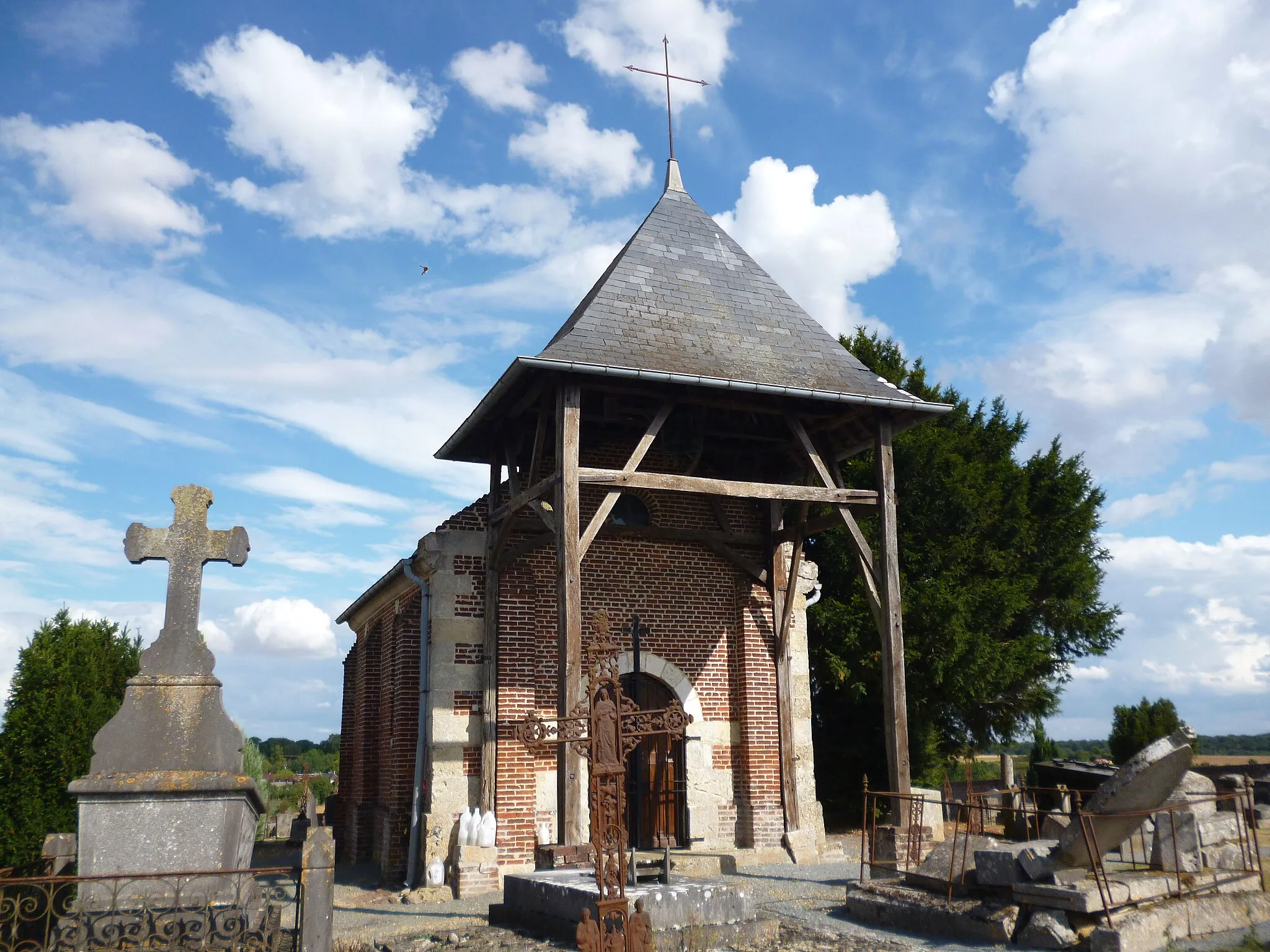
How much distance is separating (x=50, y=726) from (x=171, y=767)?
393 cm

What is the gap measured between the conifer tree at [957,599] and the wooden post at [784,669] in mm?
3968

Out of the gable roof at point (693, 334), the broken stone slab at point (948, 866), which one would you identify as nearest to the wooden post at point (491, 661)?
the gable roof at point (693, 334)

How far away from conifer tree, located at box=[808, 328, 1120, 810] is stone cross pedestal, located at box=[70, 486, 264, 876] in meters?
11.3

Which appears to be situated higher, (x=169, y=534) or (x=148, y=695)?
(x=169, y=534)

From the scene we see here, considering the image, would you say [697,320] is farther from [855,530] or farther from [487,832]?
[487,832]

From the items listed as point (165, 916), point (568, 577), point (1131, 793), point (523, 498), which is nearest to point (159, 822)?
point (165, 916)

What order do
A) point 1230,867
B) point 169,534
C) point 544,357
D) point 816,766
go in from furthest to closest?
point 816,766 → point 544,357 → point 1230,867 → point 169,534

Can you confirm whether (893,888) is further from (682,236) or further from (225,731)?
(682,236)

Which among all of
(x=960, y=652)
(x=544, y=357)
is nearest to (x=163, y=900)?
(x=544, y=357)

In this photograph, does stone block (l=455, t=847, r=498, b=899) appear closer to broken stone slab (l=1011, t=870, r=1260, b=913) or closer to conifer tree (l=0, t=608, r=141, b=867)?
conifer tree (l=0, t=608, r=141, b=867)

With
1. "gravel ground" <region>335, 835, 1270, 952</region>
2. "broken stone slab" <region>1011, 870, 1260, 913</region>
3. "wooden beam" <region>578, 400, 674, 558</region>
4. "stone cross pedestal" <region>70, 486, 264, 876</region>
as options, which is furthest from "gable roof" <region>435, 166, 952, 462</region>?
"broken stone slab" <region>1011, 870, 1260, 913</region>

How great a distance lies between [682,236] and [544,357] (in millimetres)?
3823

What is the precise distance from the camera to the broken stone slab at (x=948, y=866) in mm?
7703

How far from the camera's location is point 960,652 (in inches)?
619
